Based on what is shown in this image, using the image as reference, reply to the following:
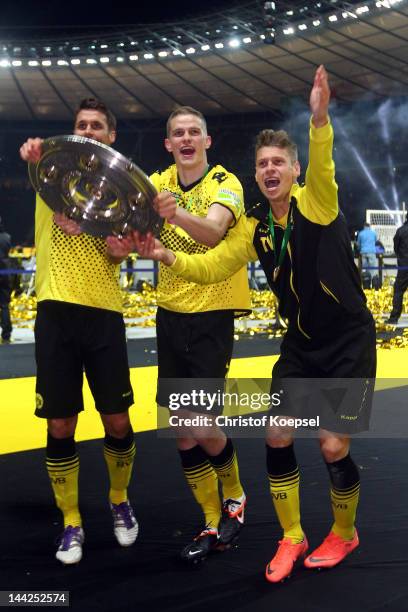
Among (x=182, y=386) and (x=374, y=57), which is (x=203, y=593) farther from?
(x=374, y=57)

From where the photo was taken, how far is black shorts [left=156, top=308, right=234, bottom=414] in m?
3.58

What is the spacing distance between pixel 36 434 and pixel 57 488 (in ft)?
6.90

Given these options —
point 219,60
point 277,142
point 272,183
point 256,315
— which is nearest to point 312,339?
point 272,183

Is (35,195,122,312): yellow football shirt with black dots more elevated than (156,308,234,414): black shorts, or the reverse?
(35,195,122,312): yellow football shirt with black dots

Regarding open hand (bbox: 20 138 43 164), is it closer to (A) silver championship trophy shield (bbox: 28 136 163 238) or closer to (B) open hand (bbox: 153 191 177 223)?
(A) silver championship trophy shield (bbox: 28 136 163 238)

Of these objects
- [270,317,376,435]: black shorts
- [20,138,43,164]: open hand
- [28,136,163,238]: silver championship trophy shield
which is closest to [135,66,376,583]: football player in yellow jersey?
[270,317,376,435]: black shorts

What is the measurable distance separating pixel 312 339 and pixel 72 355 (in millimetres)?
1066

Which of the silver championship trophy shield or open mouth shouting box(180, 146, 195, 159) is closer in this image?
the silver championship trophy shield

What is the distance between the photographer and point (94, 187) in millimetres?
2957

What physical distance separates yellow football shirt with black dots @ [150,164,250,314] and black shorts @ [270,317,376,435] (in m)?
0.50

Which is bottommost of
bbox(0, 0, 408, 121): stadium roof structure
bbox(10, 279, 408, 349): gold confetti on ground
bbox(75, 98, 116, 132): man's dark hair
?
bbox(10, 279, 408, 349): gold confetti on ground

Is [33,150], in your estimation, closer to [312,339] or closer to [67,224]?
[67,224]

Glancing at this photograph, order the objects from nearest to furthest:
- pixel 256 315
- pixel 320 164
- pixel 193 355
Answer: pixel 320 164 < pixel 193 355 < pixel 256 315

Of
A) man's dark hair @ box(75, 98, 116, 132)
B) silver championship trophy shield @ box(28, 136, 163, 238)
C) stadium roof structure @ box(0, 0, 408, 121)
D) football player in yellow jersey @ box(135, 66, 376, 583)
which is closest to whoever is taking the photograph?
silver championship trophy shield @ box(28, 136, 163, 238)
